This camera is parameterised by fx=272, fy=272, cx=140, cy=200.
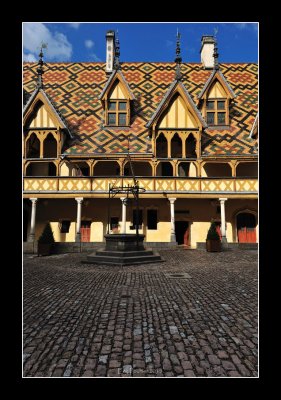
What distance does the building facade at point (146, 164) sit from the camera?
19781mm

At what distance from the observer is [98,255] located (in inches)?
504

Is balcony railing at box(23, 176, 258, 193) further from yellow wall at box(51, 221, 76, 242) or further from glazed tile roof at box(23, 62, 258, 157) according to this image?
yellow wall at box(51, 221, 76, 242)

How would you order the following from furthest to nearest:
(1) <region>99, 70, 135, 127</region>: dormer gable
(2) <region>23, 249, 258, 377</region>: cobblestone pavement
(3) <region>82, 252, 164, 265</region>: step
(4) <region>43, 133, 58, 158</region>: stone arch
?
(1) <region>99, 70, 135, 127</region>: dormer gable
(4) <region>43, 133, 58, 158</region>: stone arch
(3) <region>82, 252, 164, 265</region>: step
(2) <region>23, 249, 258, 377</region>: cobblestone pavement

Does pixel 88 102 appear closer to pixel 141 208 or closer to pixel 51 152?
pixel 51 152

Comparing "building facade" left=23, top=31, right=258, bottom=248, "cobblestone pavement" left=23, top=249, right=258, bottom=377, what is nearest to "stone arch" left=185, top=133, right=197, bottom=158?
"building facade" left=23, top=31, right=258, bottom=248

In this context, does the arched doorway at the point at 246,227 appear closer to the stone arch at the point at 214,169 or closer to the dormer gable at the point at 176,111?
the stone arch at the point at 214,169

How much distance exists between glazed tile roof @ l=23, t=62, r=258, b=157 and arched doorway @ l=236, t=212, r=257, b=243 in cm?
498

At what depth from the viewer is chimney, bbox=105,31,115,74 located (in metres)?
28.1

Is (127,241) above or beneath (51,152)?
beneath

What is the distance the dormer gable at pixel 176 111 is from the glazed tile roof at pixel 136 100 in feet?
5.85

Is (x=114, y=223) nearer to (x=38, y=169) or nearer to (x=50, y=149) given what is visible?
(x=38, y=169)
